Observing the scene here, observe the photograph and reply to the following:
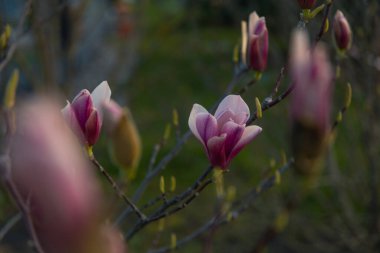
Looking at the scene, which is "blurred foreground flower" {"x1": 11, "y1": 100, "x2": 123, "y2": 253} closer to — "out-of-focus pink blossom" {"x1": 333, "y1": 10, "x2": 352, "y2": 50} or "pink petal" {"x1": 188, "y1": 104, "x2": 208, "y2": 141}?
"pink petal" {"x1": 188, "y1": 104, "x2": 208, "y2": 141}

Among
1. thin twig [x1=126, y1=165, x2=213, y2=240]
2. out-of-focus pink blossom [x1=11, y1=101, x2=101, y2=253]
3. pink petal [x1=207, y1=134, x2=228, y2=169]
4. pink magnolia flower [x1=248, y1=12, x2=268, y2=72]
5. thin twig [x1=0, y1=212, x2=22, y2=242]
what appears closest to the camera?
out-of-focus pink blossom [x1=11, y1=101, x2=101, y2=253]

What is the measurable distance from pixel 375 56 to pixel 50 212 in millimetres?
1891

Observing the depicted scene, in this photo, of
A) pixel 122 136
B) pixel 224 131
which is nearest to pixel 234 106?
pixel 224 131

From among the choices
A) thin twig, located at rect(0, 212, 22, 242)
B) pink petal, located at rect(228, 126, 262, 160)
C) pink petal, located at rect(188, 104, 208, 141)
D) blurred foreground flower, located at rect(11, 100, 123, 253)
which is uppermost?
blurred foreground flower, located at rect(11, 100, 123, 253)

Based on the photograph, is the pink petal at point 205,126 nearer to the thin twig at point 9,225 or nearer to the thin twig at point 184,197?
the thin twig at point 184,197

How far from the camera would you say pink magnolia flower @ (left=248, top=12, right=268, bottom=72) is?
1.10 meters

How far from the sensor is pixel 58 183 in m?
0.43

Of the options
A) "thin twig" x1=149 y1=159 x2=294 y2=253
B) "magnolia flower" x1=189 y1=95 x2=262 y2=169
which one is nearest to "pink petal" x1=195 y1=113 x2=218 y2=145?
"magnolia flower" x1=189 y1=95 x2=262 y2=169

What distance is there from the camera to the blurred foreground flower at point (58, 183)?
427 mm

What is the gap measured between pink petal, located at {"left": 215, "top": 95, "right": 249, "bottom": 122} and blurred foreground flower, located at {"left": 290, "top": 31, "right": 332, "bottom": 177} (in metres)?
0.35

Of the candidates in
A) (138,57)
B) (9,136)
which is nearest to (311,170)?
(9,136)

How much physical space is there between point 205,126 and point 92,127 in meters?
0.15

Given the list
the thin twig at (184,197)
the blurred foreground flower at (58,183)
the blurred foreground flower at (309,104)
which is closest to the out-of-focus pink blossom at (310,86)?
the blurred foreground flower at (309,104)

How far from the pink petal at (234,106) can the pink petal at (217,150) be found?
6cm
